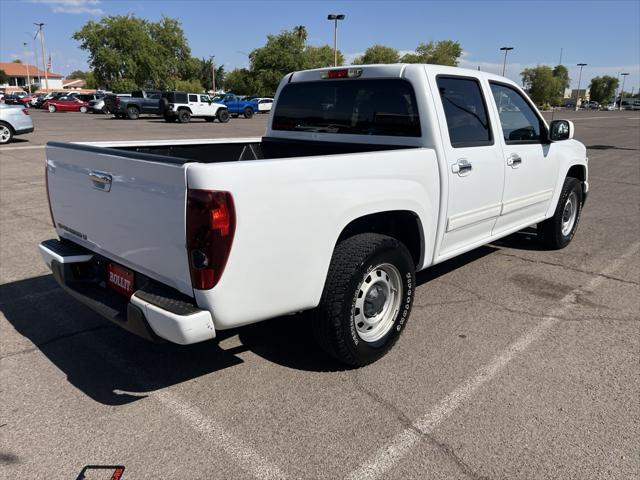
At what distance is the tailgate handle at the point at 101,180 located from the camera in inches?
116

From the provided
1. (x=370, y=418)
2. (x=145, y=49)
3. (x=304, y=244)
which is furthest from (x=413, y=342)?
(x=145, y=49)

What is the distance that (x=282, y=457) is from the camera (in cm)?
257

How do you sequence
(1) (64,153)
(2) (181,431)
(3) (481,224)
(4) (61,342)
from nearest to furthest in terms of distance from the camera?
(2) (181,431) < (1) (64,153) < (4) (61,342) < (3) (481,224)

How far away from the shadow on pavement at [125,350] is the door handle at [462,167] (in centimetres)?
161

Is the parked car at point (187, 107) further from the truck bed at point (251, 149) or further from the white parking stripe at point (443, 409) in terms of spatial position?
the white parking stripe at point (443, 409)

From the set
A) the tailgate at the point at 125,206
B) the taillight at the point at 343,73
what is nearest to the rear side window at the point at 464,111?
the taillight at the point at 343,73

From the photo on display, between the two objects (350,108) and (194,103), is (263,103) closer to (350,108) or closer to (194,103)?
(194,103)

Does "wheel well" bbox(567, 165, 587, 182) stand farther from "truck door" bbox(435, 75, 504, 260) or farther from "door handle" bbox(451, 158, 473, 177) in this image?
"door handle" bbox(451, 158, 473, 177)

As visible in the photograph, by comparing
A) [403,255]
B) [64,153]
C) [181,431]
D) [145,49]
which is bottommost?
[181,431]

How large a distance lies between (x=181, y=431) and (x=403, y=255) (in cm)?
176

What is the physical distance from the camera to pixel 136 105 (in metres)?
33.5

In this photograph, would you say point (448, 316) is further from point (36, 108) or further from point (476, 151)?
point (36, 108)

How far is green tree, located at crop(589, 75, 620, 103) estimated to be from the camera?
157750mm

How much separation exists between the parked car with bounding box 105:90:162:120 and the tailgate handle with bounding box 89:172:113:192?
33.1 m
